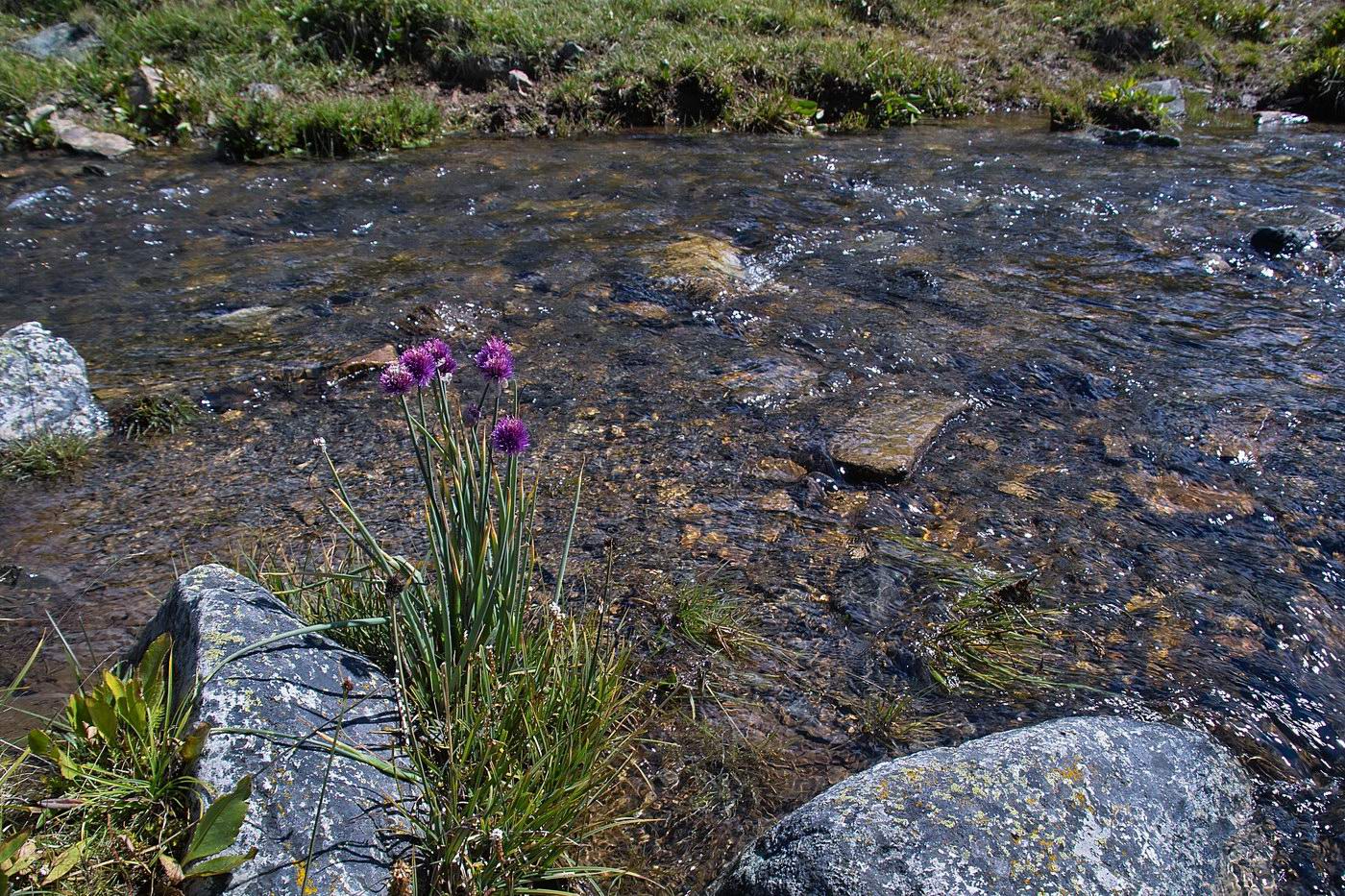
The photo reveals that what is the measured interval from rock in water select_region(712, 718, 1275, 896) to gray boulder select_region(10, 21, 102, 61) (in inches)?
503

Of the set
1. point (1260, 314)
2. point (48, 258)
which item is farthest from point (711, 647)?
point (48, 258)

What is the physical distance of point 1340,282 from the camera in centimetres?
594

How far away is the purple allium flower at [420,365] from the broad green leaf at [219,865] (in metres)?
1.01

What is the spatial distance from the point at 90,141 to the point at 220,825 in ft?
29.8

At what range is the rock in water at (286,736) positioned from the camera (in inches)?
75.4

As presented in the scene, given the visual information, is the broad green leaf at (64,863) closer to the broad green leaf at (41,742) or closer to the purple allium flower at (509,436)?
the broad green leaf at (41,742)

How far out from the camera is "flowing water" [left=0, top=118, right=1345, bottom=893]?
9.79 ft

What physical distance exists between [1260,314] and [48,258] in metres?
7.65

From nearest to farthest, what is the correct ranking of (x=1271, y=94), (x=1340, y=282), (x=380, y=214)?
(x=1340, y=282) < (x=380, y=214) < (x=1271, y=94)

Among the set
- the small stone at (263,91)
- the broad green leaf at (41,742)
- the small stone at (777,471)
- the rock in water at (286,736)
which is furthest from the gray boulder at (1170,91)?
the broad green leaf at (41,742)

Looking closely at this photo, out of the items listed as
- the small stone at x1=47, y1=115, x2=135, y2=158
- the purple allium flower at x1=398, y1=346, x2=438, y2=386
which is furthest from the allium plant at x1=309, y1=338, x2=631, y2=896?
the small stone at x1=47, y1=115, x2=135, y2=158

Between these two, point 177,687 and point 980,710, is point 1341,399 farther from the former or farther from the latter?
point 177,687

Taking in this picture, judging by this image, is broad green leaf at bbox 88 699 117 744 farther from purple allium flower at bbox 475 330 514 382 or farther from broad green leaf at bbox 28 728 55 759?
purple allium flower at bbox 475 330 514 382

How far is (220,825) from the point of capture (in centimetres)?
185
